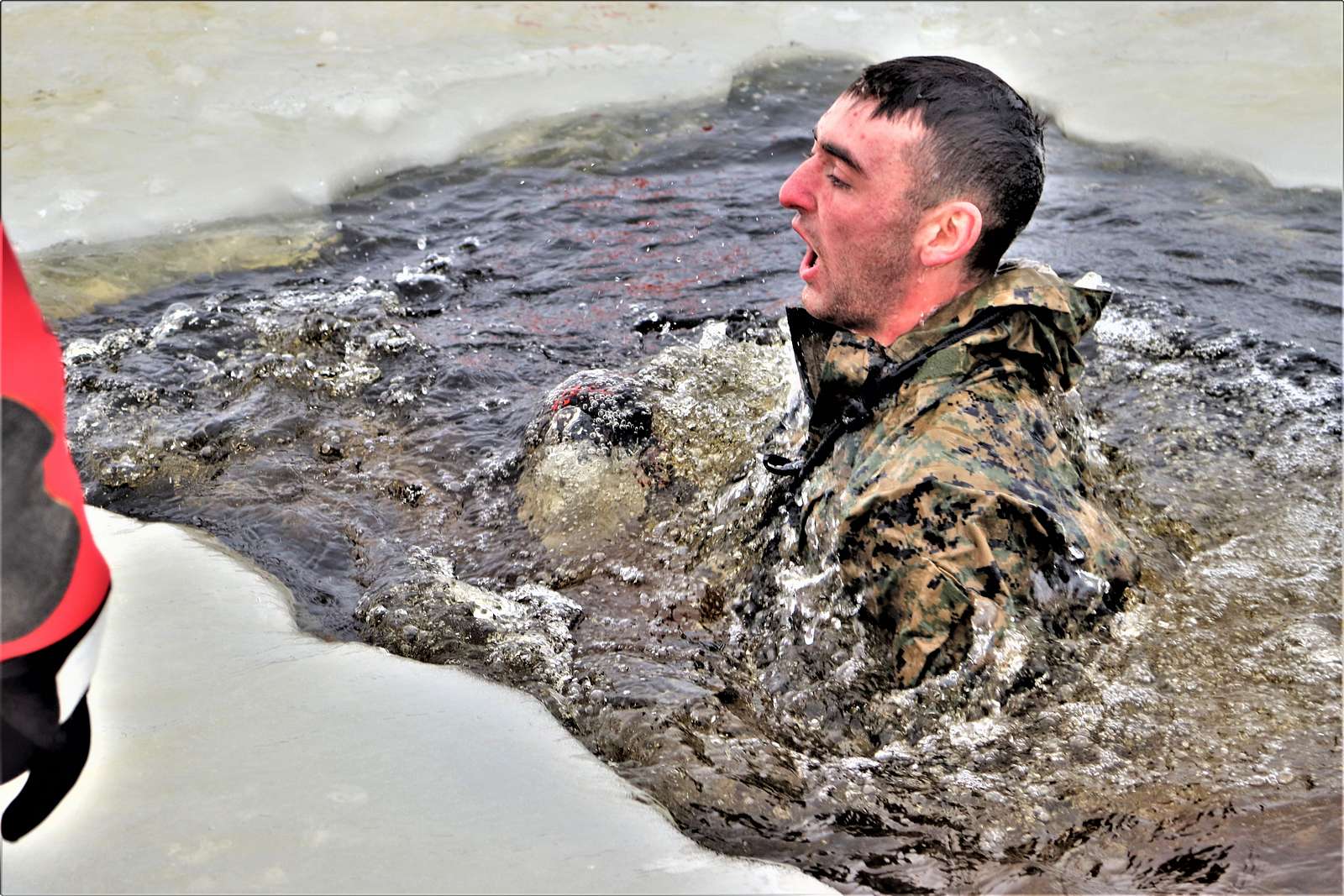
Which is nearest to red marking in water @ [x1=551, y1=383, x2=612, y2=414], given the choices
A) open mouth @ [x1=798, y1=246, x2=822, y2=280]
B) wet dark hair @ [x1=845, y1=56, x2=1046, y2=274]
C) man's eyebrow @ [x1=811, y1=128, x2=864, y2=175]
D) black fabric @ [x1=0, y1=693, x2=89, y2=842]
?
open mouth @ [x1=798, y1=246, x2=822, y2=280]

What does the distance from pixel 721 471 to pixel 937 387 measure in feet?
3.15

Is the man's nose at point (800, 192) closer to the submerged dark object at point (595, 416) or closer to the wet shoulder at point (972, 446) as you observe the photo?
the wet shoulder at point (972, 446)

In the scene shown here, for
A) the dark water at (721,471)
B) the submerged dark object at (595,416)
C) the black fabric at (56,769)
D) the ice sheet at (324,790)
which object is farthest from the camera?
the submerged dark object at (595,416)

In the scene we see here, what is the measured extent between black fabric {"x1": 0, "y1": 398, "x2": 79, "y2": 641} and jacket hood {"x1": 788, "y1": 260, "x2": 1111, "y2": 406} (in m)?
1.67

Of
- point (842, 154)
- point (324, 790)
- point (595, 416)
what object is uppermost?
point (842, 154)

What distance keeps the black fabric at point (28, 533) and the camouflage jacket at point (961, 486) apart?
4.84 ft

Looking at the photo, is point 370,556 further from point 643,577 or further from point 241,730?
point 241,730

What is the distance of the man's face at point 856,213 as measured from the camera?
2.43m

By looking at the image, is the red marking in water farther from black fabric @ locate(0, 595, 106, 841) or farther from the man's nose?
black fabric @ locate(0, 595, 106, 841)

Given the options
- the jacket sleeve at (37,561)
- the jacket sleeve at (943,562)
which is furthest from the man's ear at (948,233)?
the jacket sleeve at (37,561)

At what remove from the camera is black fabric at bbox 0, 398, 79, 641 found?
4.09ft

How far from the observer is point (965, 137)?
7.81 ft

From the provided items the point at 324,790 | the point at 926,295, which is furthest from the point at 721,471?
the point at 324,790

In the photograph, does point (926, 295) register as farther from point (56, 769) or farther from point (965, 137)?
point (56, 769)
